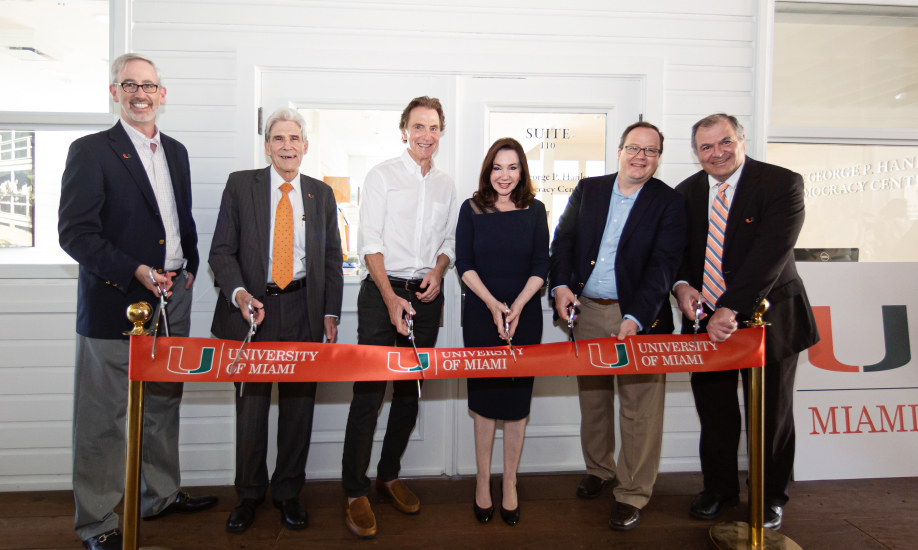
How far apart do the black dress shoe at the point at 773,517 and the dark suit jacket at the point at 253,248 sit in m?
2.43

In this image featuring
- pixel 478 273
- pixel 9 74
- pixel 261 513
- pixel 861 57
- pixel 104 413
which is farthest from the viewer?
pixel 861 57

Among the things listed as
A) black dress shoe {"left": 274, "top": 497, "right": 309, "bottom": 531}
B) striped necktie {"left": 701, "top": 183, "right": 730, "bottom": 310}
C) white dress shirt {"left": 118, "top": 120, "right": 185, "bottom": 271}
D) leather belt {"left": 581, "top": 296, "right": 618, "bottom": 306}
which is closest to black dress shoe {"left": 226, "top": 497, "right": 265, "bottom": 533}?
black dress shoe {"left": 274, "top": 497, "right": 309, "bottom": 531}

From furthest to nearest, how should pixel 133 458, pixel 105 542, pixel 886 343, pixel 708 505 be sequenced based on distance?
pixel 886 343, pixel 708 505, pixel 105 542, pixel 133 458

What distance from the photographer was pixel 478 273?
2.38 meters

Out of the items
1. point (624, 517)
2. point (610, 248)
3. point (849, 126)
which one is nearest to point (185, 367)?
point (610, 248)

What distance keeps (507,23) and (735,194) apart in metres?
1.64

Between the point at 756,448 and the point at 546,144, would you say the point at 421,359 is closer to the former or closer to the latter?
the point at 756,448

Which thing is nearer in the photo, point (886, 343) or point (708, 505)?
point (708, 505)

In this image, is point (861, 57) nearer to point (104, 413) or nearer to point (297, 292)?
point (297, 292)

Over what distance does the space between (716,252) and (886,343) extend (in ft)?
5.52

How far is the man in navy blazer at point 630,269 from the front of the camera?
2.37 m

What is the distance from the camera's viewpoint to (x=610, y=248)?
2461 millimetres

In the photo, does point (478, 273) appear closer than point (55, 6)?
Yes

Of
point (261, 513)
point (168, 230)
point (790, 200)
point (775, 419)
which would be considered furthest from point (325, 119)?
point (775, 419)
